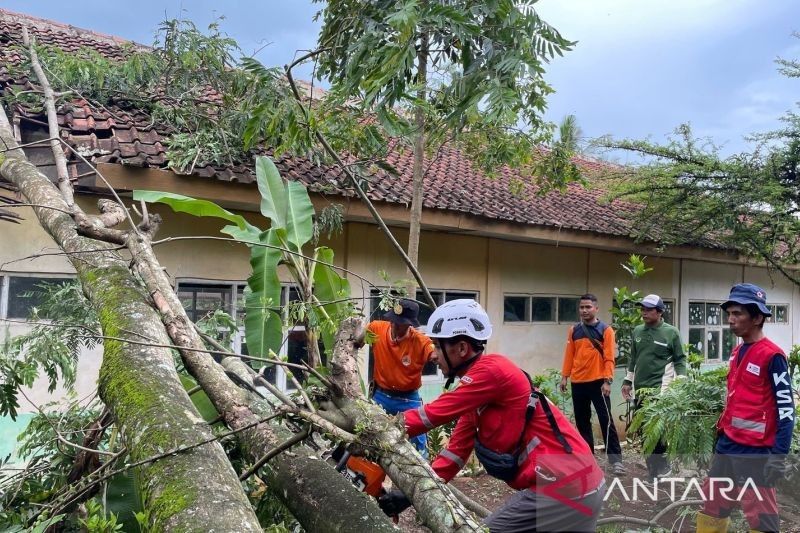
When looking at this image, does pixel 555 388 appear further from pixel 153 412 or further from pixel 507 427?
pixel 153 412

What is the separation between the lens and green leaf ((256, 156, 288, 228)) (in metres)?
5.04

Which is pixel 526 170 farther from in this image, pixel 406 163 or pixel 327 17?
pixel 327 17

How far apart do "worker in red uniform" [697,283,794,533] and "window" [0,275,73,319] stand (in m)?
5.29

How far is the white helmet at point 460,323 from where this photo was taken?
3.09 meters

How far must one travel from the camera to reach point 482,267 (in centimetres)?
970

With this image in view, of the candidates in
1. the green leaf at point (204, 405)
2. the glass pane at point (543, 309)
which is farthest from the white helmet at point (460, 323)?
the glass pane at point (543, 309)

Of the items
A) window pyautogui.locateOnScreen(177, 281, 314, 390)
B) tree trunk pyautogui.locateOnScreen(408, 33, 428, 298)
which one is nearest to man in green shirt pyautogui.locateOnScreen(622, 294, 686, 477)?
tree trunk pyautogui.locateOnScreen(408, 33, 428, 298)

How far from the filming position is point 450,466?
10.5ft

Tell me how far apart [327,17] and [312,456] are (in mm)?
4621

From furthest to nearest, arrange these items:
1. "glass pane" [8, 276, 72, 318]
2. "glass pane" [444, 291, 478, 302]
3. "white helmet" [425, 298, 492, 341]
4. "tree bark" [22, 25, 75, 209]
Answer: "glass pane" [444, 291, 478, 302] < "glass pane" [8, 276, 72, 318] < "tree bark" [22, 25, 75, 209] < "white helmet" [425, 298, 492, 341]

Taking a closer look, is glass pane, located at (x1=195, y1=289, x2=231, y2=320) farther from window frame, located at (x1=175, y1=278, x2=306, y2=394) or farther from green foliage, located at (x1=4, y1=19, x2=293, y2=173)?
green foliage, located at (x1=4, y1=19, x2=293, y2=173)

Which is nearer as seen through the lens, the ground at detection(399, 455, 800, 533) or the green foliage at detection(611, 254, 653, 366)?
the ground at detection(399, 455, 800, 533)

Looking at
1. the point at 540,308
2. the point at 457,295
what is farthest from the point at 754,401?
the point at 540,308

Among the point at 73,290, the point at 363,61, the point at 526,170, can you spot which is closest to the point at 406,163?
the point at 526,170
